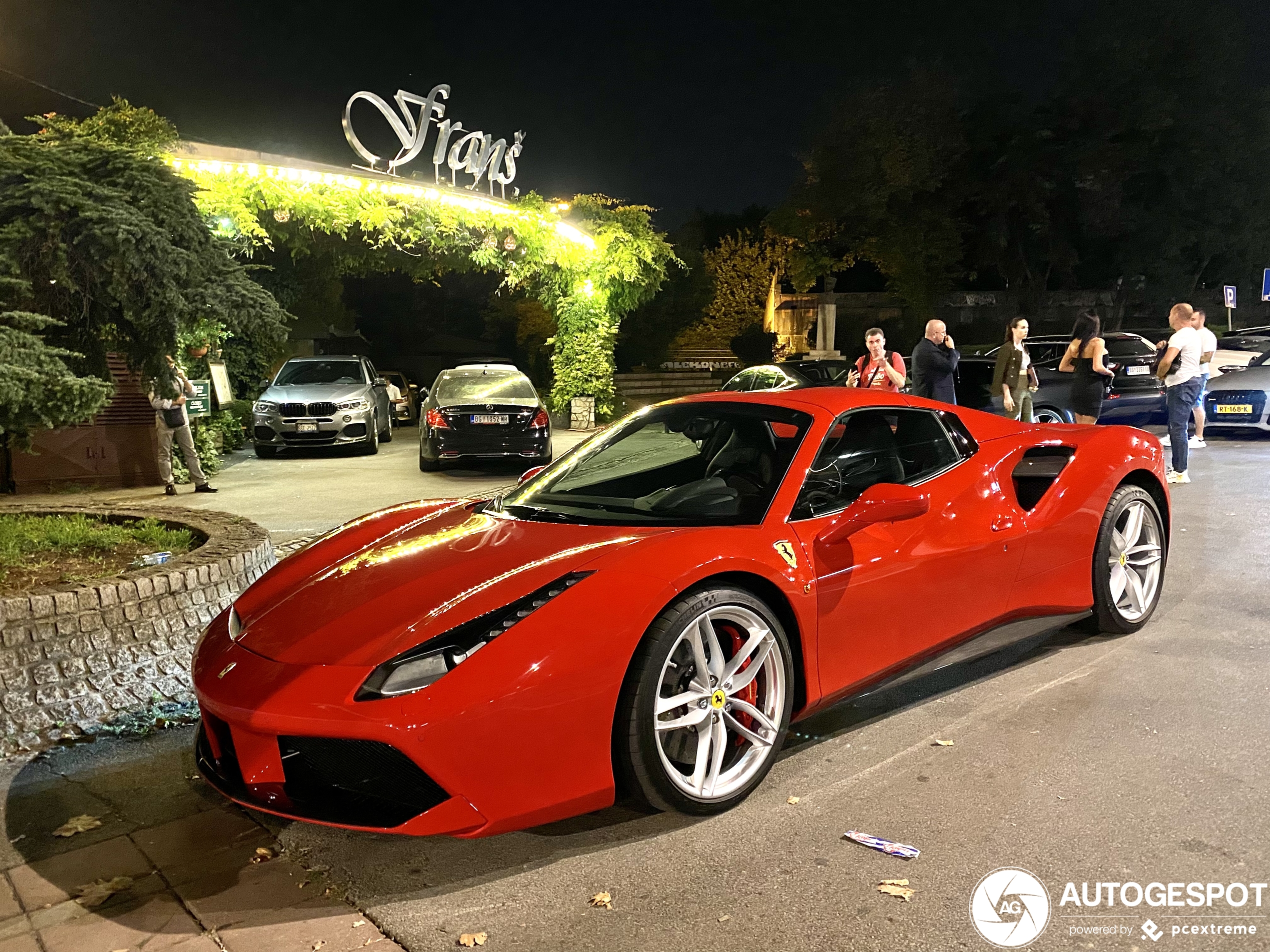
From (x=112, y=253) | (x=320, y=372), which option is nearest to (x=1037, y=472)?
(x=112, y=253)

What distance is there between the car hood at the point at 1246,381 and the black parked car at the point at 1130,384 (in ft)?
2.42

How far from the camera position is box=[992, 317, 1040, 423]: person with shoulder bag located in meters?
10.8

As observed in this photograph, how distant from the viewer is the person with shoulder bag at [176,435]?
10305mm

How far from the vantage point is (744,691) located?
346 cm

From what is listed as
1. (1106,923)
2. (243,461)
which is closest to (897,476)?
(1106,923)

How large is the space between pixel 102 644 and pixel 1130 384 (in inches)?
526

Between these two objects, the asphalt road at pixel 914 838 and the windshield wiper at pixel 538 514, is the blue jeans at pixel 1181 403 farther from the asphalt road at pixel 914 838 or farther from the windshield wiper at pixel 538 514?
the windshield wiper at pixel 538 514

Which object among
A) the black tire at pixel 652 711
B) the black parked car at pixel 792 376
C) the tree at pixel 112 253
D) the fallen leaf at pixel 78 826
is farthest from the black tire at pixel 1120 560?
the black parked car at pixel 792 376

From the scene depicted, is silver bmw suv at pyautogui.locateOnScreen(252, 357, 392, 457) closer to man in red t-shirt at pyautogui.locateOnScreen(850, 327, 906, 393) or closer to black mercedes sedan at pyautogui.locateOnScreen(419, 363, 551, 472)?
black mercedes sedan at pyautogui.locateOnScreen(419, 363, 551, 472)

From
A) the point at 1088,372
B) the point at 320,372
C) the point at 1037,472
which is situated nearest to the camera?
the point at 1037,472

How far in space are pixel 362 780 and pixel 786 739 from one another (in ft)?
5.66

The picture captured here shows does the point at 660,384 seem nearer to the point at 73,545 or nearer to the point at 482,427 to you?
the point at 482,427

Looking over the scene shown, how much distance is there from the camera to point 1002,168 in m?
39.2

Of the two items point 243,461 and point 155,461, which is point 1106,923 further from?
point 243,461
